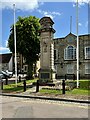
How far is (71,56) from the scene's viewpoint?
36.4 m

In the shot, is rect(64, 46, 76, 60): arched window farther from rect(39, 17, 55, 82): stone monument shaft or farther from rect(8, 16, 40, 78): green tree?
rect(39, 17, 55, 82): stone monument shaft

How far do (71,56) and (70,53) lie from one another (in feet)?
1.81

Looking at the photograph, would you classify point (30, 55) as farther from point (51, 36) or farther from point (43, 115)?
point (43, 115)

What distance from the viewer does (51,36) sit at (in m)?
21.0

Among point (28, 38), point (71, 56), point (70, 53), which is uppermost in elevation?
point (28, 38)

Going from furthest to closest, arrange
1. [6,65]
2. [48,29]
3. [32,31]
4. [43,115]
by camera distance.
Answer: [6,65], [32,31], [48,29], [43,115]

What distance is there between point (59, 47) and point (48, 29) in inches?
650

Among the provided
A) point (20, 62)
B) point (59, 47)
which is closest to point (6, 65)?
point (20, 62)

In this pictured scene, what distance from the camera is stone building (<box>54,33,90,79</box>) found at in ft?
115

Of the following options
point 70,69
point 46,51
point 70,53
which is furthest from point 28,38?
point 70,69

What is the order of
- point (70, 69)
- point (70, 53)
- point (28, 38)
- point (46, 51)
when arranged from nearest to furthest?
point (46, 51) < point (28, 38) < point (70, 69) < point (70, 53)

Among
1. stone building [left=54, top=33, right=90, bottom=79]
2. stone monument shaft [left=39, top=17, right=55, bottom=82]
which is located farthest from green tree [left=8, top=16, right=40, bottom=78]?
stone monument shaft [left=39, top=17, right=55, bottom=82]

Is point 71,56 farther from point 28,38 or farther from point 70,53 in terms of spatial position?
point 28,38

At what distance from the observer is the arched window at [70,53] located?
119 feet
